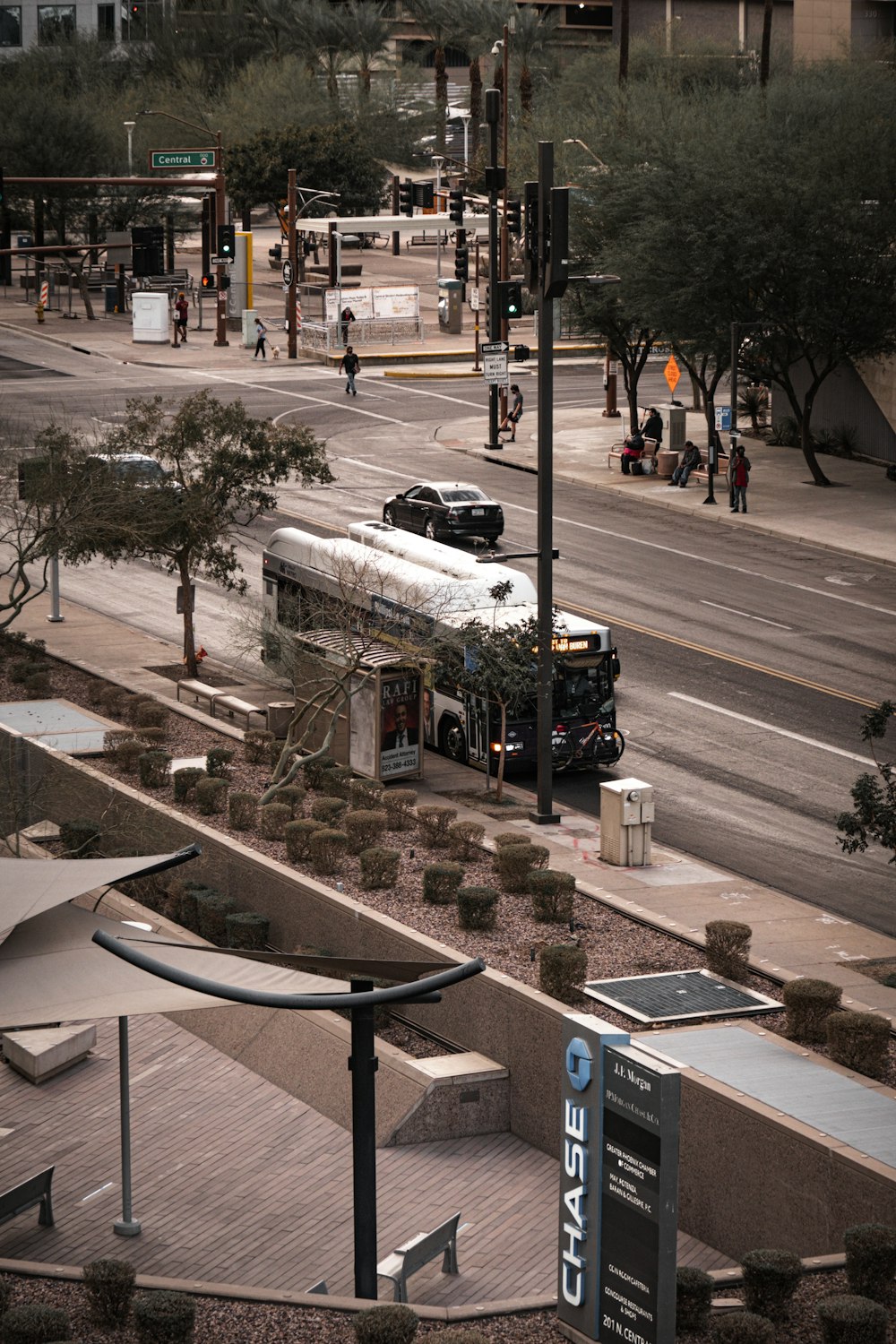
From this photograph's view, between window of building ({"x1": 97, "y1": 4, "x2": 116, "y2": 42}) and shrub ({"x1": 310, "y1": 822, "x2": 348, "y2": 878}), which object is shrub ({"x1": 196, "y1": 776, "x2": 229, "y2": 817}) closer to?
shrub ({"x1": 310, "y1": 822, "x2": 348, "y2": 878})

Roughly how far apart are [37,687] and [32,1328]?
773 inches

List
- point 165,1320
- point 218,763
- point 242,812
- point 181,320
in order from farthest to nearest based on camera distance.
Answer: point 181,320 < point 218,763 < point 242,812 < point 165,1320

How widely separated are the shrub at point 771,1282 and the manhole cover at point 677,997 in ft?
16.2

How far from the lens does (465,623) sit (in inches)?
1118

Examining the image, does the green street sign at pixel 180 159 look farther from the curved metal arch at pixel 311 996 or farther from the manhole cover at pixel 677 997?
the curved metal arch at pixel 311 996

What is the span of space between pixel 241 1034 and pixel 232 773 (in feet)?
25.7

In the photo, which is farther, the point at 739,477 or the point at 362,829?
the point at 739,477

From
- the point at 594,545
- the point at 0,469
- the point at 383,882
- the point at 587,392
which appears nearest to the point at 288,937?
the point at 383,882

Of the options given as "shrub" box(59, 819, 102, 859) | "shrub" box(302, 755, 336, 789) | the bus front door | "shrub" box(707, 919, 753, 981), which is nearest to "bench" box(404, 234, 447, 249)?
the bus front door

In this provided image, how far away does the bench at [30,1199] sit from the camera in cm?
1505

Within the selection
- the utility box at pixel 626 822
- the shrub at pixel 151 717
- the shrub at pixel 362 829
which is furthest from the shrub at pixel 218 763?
the utility box at pixel 626 822

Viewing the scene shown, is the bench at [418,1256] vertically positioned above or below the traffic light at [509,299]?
below

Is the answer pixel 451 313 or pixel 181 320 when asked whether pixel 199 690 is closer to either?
pixel 181 320

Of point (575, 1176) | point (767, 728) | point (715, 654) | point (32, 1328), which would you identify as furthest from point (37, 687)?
point (575, 1176)
